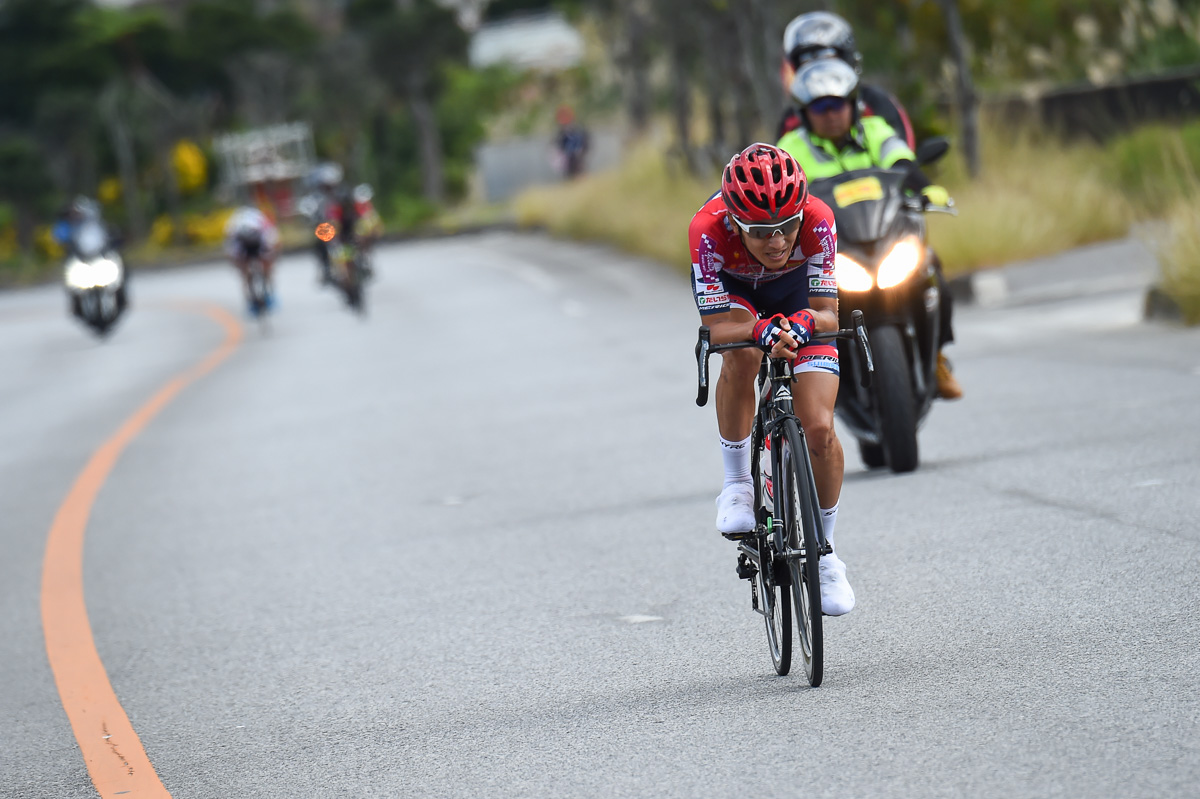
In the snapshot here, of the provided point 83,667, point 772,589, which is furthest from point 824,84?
point 83,667

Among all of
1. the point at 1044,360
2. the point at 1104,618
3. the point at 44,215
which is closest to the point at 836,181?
the point at 1104,618

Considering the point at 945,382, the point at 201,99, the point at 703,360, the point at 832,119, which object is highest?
the point at 201,99

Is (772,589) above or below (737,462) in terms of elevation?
below

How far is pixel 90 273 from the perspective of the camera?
26.2m

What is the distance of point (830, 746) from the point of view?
4.88 meters

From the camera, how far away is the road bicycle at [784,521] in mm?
5176

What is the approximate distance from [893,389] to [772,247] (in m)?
2.97

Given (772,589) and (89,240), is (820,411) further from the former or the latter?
(89,240)

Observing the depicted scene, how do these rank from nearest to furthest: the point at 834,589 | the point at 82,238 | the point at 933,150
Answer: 1. the point at 834,589
2. the point at 933,150
3. the point at 82,238

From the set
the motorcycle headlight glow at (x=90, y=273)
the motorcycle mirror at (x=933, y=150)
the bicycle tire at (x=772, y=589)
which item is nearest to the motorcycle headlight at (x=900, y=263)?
the motorcycle mirror at (x=933, y=150)

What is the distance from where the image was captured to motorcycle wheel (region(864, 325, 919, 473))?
8.52m

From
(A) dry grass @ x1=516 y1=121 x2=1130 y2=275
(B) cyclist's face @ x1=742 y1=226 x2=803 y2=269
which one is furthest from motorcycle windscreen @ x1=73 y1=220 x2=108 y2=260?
(B) cyclist's face @ x1=742 y1=226 x2=803 y2=269

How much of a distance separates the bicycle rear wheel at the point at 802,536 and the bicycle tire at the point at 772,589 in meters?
0.04

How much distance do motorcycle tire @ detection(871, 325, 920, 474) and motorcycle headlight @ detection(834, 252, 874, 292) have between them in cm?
23
